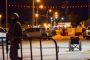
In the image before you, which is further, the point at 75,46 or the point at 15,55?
the point at 75,46

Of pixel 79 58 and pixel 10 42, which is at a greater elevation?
pixel 10 42

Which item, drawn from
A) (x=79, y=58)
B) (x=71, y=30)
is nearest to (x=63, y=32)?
(x=71, y=30)

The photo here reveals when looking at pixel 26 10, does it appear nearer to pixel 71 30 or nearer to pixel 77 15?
pixel 77 15

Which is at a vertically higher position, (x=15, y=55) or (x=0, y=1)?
(x=0, y=1)

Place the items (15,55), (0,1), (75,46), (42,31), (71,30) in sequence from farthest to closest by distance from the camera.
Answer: (0,1) → (71,30) → (42,31) → (75,46) → (15,55)

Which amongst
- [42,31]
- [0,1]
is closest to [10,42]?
[42,31]

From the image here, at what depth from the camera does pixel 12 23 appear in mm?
12664

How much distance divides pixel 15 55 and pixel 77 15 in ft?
318

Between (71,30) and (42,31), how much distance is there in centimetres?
933

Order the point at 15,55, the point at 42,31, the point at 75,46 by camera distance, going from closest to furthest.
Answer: the point at 15,55, the point at 75,46, the point at 42,31

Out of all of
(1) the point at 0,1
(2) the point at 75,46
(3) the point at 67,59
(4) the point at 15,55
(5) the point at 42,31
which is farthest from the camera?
(1) the point at 0,1

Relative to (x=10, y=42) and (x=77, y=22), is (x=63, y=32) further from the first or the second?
(x=77, y=22)

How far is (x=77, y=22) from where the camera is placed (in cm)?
10381

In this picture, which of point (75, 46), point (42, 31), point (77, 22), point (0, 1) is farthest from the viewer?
point (77, 22)
